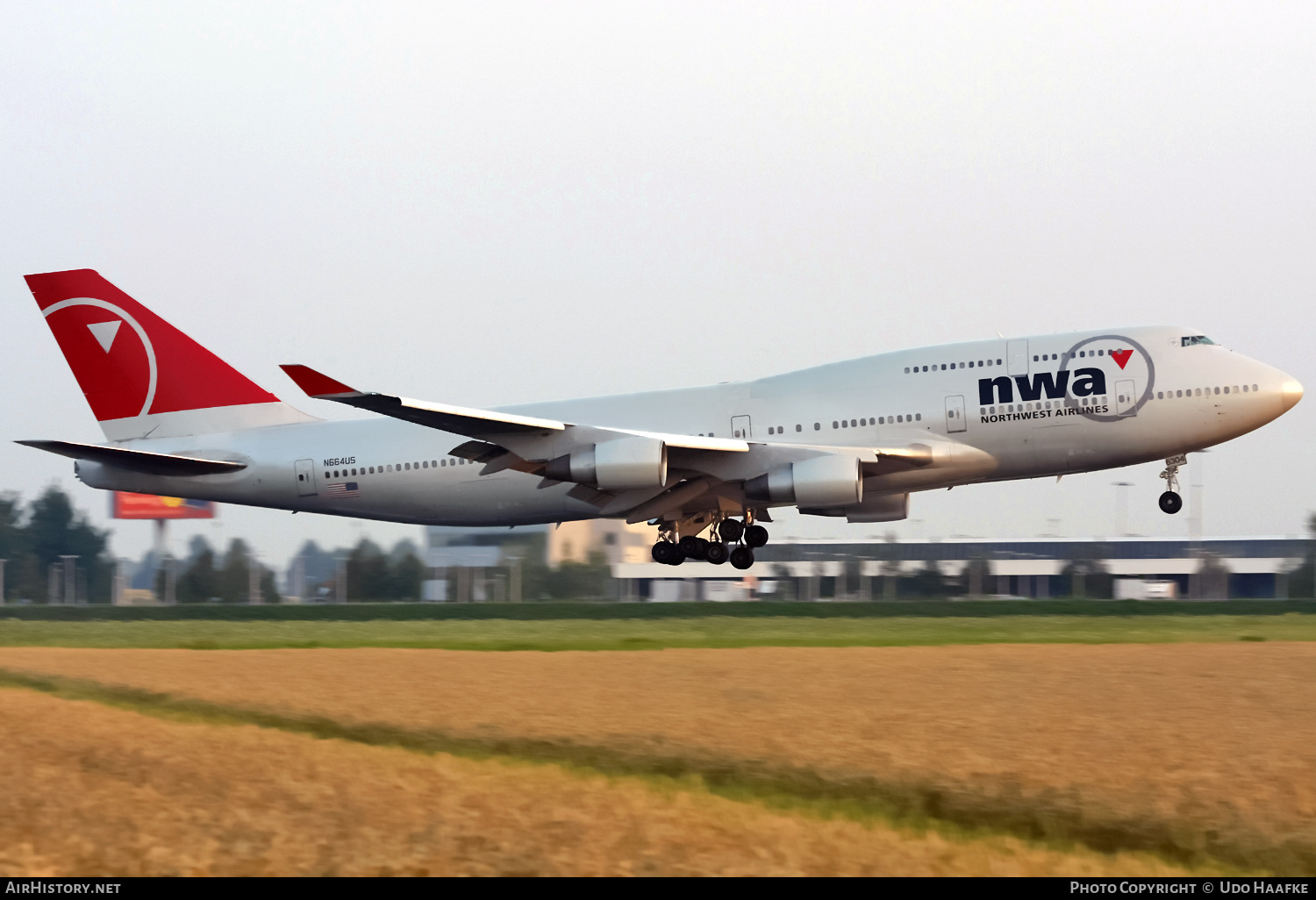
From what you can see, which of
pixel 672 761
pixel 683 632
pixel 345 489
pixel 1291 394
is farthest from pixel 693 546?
pixel 672 761

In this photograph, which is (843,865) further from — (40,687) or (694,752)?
(40,687)

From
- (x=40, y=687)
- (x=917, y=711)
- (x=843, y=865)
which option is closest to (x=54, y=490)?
(x=40, y=687)

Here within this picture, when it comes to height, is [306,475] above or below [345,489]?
above

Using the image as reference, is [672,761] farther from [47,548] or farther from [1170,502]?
[47,548]

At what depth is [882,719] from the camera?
62.8 feet

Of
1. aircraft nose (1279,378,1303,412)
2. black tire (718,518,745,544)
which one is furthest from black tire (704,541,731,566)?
aircraft nose (1279,378,1303,412)

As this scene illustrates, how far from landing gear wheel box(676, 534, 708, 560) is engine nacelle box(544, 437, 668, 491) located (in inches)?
150

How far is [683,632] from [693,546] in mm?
2748

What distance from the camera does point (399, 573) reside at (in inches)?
2124

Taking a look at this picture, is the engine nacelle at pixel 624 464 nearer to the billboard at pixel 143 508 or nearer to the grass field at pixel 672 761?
the grass field at pixel 672 761

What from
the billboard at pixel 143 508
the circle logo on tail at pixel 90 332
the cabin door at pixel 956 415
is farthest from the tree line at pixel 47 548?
the cabin door at pixel 956 415

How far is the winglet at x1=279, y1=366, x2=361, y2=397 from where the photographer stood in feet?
80.0

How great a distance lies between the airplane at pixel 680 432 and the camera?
27578 mm

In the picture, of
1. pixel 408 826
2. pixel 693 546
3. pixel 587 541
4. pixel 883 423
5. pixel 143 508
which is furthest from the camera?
pixel 143 508
